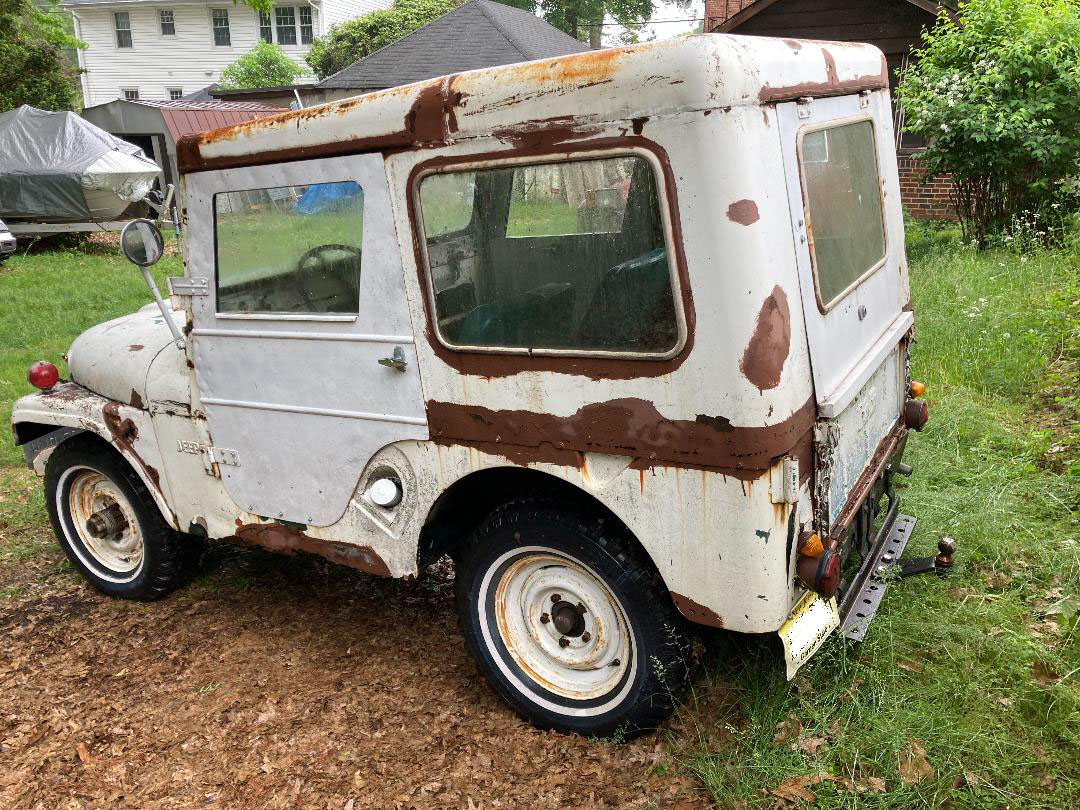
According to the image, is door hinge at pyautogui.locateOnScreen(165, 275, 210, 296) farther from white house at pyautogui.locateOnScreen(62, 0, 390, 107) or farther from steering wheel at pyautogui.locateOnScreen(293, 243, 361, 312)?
white house at pyautogui.locateOnScreen(62, 0, 390, 107)

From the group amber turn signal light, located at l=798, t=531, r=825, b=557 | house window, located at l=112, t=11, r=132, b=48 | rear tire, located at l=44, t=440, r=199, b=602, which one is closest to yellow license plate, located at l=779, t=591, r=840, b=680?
amber turn signal light, located at l=798, t=531, r=825, b=557

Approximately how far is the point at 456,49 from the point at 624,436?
21340mm

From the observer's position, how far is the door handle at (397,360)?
3113 millimetres

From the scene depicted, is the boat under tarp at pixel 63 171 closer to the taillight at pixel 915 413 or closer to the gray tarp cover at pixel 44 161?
the gray tarp cover at pixel 44 161

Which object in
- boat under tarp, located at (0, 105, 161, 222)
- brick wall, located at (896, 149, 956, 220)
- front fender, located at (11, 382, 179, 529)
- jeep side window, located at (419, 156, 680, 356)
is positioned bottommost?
front fender, located at (11, 382, 179, 529)

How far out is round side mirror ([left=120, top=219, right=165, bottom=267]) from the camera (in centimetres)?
336

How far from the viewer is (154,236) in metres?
3.49

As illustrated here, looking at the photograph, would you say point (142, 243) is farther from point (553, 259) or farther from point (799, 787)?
point (799, 787)

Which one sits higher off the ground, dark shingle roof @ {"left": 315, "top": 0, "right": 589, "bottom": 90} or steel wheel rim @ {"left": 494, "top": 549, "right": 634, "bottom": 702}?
dark shingle roof @ {"left": 315, "top": 0, "right": 589, "bottom": 90}

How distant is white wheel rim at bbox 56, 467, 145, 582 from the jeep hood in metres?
0.52

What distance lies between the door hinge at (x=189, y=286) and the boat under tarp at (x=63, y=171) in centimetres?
1531

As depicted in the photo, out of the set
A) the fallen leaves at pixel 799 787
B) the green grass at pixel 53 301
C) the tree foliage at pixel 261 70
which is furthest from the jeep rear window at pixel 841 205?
the tree foliage at pixel 261 70

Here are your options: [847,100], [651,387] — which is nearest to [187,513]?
[651,387]

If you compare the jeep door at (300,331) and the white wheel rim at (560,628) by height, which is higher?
the jeep door at (300,331)
